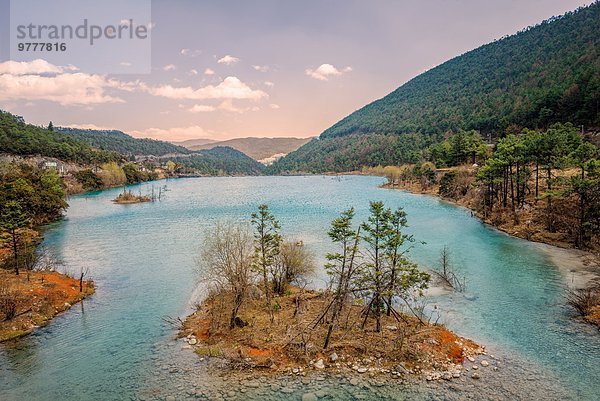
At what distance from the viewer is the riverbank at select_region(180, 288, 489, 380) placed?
589 inches

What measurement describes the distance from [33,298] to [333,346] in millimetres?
18165

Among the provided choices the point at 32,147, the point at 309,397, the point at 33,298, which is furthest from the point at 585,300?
the point at 32,147

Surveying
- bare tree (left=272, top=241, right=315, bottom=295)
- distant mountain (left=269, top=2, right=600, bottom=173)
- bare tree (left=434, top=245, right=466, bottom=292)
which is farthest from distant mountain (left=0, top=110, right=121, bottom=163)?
bare tree (left=434, top=245, right=466, bottom=292)

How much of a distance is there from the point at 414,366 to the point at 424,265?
15.5 m

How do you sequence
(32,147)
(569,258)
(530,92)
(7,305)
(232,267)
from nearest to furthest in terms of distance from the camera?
(7,305) → (232,267) → (569,258) → (32,147) → (530,92)

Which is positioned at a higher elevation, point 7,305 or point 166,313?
point 7,305

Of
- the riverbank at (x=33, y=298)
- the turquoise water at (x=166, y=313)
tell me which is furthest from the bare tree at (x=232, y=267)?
the riverbank at (x=33, y=298)

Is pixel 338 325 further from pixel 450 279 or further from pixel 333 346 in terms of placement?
pixel 450 279

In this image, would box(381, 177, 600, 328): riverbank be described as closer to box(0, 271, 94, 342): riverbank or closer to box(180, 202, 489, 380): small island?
box(180, 202, 489, 380): small island

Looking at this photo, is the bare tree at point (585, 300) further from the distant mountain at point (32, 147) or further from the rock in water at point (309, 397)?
the distant mountain at point (32, 147)

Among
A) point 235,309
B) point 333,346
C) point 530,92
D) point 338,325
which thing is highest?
point 530,92

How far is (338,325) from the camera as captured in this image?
708 inches

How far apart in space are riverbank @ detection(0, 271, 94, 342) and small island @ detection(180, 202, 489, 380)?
8.19 m

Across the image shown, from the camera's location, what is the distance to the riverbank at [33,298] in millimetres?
19234
